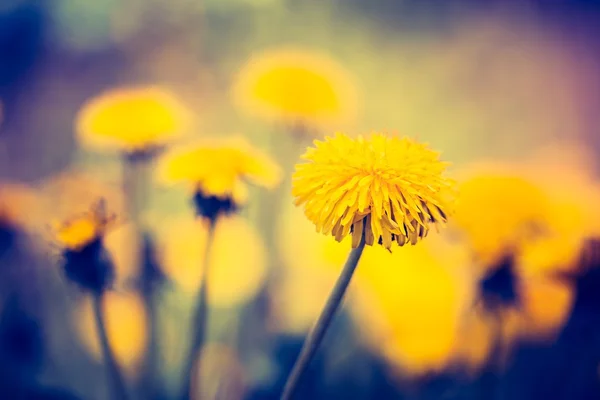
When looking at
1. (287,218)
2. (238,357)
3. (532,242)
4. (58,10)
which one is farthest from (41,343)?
(532,242)

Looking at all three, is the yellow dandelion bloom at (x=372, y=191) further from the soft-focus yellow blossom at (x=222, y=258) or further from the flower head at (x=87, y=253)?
the soft-focus yellow blossom at (x=222, y=258)

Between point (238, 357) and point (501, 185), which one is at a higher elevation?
point (501, 185)

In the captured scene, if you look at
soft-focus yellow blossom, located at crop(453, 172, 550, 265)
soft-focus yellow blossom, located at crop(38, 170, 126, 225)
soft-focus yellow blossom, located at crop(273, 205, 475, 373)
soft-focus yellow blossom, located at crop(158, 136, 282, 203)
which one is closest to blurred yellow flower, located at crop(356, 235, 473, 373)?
soft-focus yellow blossom, located at crop(273, 205, 475, 373)

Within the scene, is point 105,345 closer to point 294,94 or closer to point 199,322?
point 199,322

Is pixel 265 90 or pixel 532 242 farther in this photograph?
pixel 265 90

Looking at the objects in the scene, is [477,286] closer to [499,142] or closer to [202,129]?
[499,142]

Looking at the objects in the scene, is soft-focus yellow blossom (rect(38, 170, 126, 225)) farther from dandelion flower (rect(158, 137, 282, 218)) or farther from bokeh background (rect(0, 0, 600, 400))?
dandelion flower (rect(158, 137, 282, 218))

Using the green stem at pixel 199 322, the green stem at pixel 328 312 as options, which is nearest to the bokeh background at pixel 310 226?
the green stem at pixel 199 322
